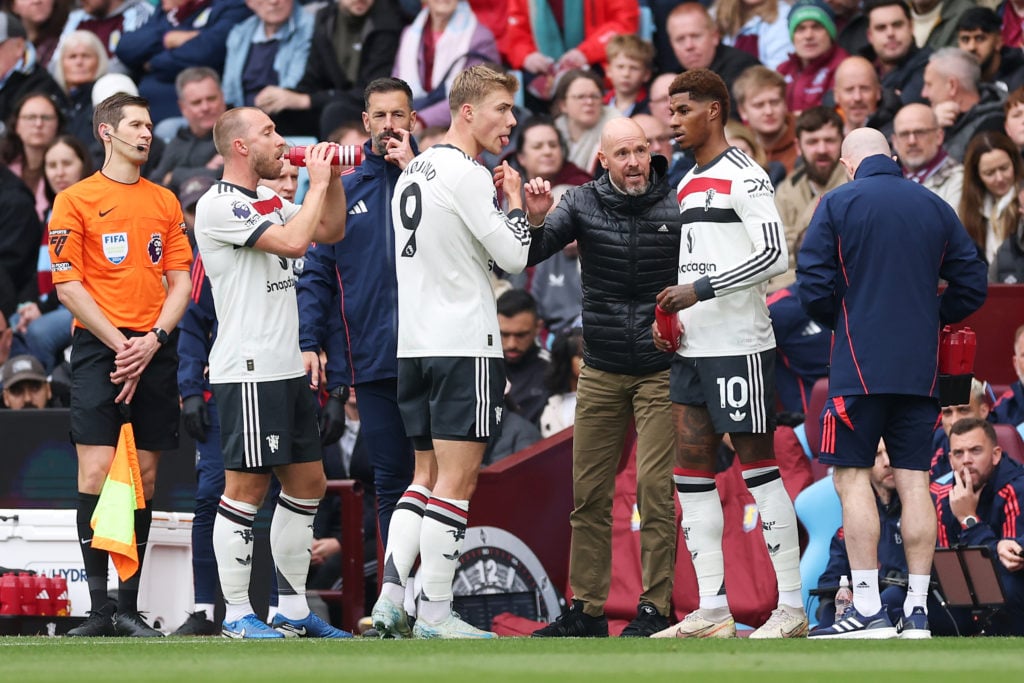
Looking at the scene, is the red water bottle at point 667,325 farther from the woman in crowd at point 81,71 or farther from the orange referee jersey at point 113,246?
the woman in crowd at point 81,71

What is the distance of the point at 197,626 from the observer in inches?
357

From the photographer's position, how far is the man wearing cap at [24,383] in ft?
38.3

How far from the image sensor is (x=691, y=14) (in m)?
13.6

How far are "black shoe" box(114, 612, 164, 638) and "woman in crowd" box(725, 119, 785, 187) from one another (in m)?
5.09

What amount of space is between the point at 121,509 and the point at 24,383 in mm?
3593

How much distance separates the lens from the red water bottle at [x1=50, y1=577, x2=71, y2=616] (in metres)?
9.40

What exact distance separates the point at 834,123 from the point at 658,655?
614 cm

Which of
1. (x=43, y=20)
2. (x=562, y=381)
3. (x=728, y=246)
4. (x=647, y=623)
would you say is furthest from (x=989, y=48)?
(x=43, y=20)

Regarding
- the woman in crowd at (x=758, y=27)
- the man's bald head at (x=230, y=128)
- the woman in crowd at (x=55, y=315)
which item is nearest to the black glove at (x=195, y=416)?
the man's bald head at (x=230, y=128)

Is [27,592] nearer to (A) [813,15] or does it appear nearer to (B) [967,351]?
(B) [967,351]

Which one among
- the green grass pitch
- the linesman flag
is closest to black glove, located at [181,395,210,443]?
the linesman flag

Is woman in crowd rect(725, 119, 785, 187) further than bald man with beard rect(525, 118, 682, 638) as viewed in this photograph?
Yes

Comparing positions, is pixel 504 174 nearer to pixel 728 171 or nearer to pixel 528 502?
pixel 728 171

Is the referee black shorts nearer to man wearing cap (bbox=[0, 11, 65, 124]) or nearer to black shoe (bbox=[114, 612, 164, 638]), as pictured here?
black shoe (bbox=[114, 612, 164, 638])
